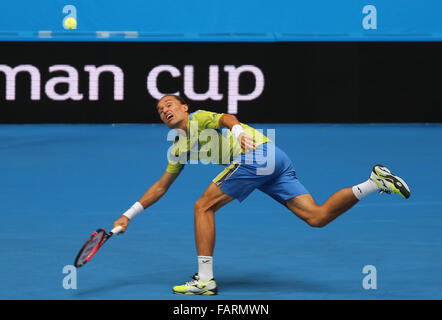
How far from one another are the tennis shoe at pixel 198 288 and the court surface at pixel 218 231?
8 cm

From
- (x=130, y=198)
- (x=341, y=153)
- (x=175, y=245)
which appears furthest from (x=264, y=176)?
(x=341, y=153)

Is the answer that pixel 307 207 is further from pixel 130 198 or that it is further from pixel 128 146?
pixel 128 146

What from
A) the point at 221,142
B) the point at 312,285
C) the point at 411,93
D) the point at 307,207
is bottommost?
the point at 312,285

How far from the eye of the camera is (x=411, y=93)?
1991 cm

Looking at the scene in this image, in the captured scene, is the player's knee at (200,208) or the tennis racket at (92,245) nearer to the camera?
the tennis racket at (92,245)

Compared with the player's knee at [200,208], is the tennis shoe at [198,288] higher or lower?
lower

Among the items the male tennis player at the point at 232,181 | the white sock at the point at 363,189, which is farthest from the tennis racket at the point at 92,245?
the white sock at the point at 363,189

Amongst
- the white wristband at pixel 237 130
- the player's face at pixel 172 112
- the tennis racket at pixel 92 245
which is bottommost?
the tennis racket at pixel 92 245

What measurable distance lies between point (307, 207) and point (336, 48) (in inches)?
508

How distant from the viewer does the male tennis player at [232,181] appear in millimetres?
6816
